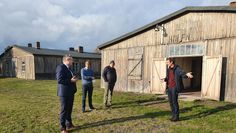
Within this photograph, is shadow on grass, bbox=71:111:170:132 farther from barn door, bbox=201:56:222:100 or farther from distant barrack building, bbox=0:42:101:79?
distant barrack building, bbox=0:42:101:79

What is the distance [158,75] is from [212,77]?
3.20m

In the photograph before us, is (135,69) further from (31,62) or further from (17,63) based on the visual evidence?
(17,63)

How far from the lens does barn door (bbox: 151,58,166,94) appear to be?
12.7 metres

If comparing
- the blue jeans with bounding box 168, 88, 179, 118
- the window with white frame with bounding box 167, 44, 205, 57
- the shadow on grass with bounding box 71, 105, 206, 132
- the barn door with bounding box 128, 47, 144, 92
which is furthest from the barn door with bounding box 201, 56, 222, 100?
the blue jeans with bounding box 168, 88, 179, 118

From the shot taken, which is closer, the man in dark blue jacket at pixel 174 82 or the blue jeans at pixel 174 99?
the man in dark blue jacket at pixel 174 82

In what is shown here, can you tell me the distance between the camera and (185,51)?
1176 centimetres

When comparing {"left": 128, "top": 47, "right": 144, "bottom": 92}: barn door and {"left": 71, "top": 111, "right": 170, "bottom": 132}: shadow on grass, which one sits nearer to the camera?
{"left": 71, "top": 111, "right": 170, "bottom": 132}: shadow on grass

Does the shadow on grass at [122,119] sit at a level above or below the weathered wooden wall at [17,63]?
below

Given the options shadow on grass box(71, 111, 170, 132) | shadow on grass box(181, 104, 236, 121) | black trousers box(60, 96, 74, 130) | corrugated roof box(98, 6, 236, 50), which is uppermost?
corrugated roof box(98, 6, 236, 50)

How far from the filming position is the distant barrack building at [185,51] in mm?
10148

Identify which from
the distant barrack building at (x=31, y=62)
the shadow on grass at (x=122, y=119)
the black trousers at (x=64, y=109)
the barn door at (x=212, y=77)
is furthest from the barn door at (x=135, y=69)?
the distant barrack building at (x=31, y=62)

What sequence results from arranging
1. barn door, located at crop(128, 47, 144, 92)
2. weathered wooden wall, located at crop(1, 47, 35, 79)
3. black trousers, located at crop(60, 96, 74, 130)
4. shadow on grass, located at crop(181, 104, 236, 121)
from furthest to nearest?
weathered wooden wall, located at crop(1, 47, 35, 79) < barn door, located at crop(128, 47, 144, 92) < shadow on grass, located at crop(181, 104, 236, 121) < black trousers, located at crop(60, 96, 74, 130)

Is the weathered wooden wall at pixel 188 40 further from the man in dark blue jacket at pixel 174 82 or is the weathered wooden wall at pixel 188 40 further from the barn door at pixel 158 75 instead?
the man in dark blue jacket at pixel 174 82

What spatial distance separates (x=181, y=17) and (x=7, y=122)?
9.53m
